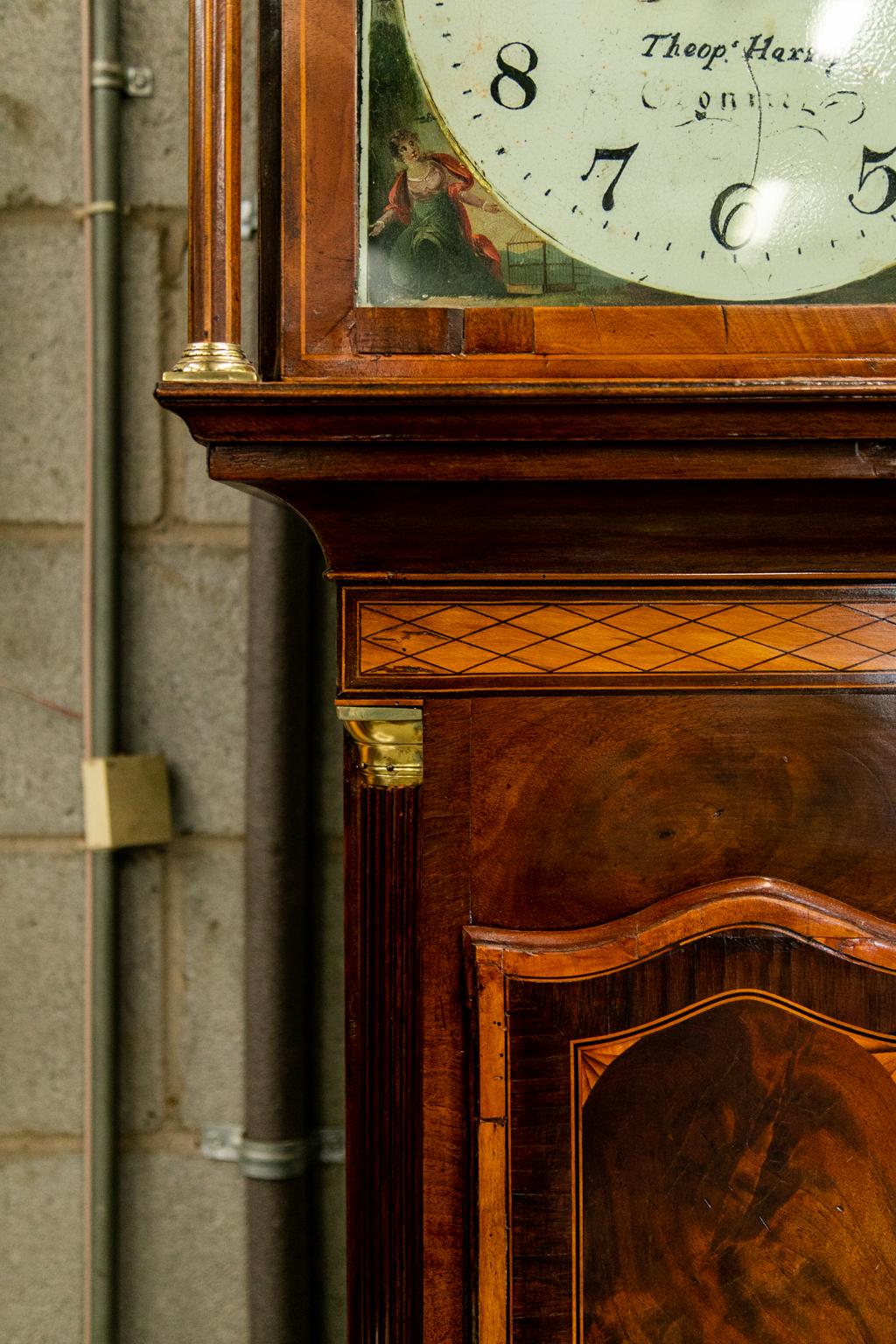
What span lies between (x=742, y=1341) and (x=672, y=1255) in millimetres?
61

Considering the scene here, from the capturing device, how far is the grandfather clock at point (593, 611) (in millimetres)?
589

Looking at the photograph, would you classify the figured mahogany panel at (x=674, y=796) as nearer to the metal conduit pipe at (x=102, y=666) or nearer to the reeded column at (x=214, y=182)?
the reeded column at (x=214, y=182)

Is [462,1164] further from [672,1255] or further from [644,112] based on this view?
[644,112]

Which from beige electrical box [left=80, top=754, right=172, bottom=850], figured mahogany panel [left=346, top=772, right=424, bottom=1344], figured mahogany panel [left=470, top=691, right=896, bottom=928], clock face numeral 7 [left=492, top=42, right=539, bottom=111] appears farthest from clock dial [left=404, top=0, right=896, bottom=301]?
beige electrical box [left=80, top=754, right=172, bottom=850]

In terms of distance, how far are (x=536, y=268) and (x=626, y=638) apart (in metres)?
0.20

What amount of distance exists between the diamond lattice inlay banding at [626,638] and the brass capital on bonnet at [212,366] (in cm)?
14

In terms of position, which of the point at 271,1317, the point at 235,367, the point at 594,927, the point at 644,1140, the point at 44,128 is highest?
the point at 44,128

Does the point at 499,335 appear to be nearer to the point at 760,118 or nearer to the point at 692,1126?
the point at 760,118

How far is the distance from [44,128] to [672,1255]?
0.96 meters

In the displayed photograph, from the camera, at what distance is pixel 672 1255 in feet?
2.04

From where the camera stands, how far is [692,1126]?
63 centimetres

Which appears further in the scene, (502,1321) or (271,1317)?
(271,1317)

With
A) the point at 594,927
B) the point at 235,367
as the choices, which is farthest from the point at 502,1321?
the point at 235,367

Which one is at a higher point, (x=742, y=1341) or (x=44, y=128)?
(x=44, y=128)
